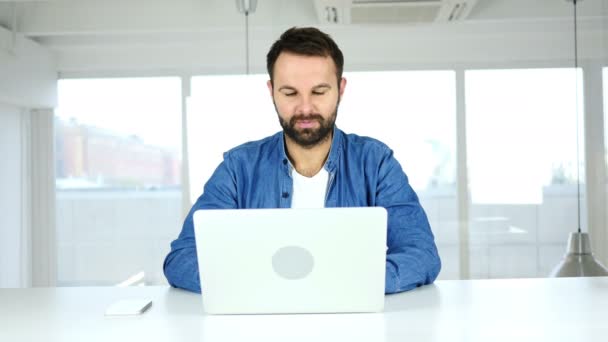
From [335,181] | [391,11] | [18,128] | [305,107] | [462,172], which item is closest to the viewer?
[305,107]

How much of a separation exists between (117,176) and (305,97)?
228 cm

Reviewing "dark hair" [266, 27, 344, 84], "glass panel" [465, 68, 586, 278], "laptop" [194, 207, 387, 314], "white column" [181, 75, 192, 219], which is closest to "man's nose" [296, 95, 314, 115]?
"dark hair" [266, 27, 344, 84]

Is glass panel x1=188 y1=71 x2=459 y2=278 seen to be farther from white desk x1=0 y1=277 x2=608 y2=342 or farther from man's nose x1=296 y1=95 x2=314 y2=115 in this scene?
white desk x1=0 y1=277 x2=608 y2=342

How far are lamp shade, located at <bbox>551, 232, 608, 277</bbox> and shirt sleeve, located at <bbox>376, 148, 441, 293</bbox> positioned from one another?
1.62 metres

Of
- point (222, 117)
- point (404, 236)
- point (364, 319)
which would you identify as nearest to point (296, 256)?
point (364, 319)

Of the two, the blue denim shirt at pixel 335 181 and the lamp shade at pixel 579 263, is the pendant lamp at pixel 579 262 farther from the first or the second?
the blue denim shirt at pixel 335 181

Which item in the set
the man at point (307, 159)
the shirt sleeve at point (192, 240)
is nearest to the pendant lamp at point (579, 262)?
the man at point (307, 159)

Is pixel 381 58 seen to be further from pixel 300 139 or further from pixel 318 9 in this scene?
pixel 300 139

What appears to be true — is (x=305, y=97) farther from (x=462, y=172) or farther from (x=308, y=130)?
(x=462, y=172)

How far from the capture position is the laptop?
1547 mm

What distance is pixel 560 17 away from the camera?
4.35m

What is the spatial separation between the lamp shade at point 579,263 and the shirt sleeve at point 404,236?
1624mm

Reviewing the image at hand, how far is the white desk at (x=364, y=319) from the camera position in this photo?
1384mm

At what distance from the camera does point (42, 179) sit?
4449 mm
